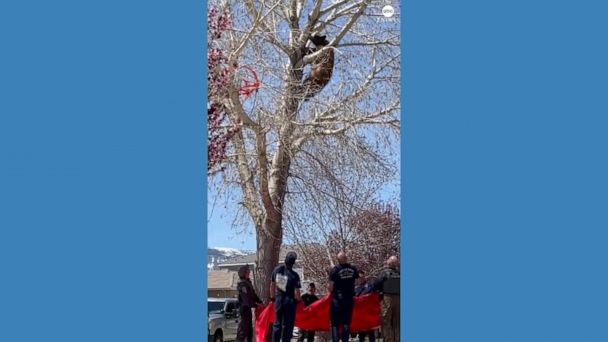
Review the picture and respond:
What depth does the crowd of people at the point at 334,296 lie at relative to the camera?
571 cm

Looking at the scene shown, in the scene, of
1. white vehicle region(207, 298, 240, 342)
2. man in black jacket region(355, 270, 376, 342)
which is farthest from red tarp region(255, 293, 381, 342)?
white vehicle region(207, 298, 240, 342)

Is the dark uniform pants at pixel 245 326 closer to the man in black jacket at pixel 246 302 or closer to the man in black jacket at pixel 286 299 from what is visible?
the man in black jacket at pixel 246 302

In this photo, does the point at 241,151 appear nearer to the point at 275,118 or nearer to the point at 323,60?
the point at 275,118

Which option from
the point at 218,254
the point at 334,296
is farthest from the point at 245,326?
the point at 334,296

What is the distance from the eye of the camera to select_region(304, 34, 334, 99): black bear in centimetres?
607

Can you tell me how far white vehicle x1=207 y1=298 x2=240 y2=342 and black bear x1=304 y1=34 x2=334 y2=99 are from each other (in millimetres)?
1763

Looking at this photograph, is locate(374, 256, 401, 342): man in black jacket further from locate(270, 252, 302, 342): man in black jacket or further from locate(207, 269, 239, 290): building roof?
locate(207, 269, 239, 290): building roof

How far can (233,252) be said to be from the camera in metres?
5.96

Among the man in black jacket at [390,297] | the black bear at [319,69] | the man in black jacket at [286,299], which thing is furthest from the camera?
the black bear at [319,69]

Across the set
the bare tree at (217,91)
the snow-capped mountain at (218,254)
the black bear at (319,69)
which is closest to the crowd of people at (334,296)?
the snow-capped mountain at (218,254)

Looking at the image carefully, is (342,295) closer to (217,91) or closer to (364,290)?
(364,290)

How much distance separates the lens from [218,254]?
19.3 feet

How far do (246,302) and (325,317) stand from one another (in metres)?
0.65

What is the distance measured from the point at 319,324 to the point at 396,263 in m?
0.77
